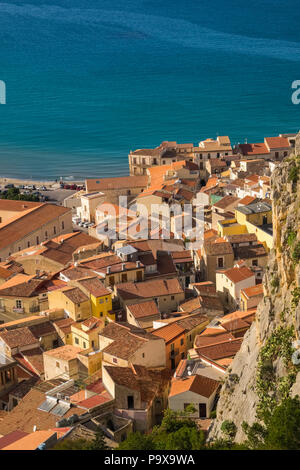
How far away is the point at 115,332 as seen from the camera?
21938 mm

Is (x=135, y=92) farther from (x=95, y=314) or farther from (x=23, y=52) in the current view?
(x=95, y=314)

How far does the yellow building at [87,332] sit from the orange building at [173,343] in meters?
1.78

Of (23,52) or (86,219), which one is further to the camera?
(23,52)

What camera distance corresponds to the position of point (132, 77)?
114000 mm

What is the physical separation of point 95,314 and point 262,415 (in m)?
11.9

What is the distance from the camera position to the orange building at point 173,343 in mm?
21906

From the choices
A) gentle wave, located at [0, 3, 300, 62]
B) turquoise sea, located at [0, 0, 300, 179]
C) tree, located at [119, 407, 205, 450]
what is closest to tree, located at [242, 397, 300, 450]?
tree, located at [119, 407, 205, 450]

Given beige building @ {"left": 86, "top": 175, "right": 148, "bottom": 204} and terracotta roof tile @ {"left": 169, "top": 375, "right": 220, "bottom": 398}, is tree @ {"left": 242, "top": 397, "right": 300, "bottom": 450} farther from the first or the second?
beige building @ {"left": 86, "top": 175, "right": 148, "bottom": 204}

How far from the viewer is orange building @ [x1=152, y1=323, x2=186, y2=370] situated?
21906 millimetres

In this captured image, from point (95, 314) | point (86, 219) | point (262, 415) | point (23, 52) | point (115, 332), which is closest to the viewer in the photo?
point (262, 415)

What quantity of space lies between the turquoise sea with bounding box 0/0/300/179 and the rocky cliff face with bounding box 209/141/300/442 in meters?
44.3

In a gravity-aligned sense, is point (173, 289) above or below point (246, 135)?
below

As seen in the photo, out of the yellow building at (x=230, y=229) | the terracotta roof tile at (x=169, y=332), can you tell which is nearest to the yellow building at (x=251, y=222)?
the yellow building at (x=230, y=229)
